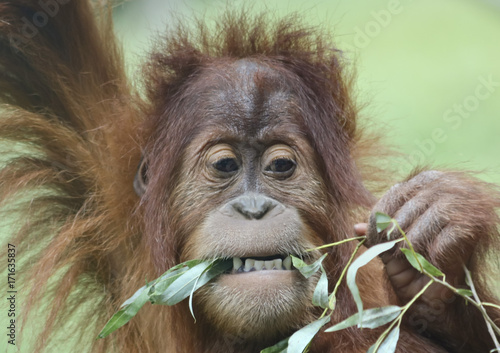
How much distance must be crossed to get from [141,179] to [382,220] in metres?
1.25

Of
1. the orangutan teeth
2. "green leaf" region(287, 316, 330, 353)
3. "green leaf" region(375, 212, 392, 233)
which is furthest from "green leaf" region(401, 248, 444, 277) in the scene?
the orangutan teeth

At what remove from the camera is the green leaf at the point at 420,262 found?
2779 mm

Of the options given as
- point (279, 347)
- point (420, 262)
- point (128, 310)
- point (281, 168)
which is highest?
point (281, 168)

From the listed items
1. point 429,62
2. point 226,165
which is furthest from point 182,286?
point 429,62

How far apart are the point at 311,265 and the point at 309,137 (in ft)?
2.34

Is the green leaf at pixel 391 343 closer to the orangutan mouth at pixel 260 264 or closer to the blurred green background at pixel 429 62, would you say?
the orangutan mouth at pixel 260 264

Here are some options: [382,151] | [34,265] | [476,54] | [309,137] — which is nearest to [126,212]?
[34,265]

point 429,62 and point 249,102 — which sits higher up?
point 429,62

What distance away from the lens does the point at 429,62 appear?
8.34m

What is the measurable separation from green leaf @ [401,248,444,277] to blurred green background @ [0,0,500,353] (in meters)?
3.58

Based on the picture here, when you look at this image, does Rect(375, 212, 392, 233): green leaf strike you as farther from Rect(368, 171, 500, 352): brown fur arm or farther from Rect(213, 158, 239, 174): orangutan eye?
Rect(213, 158, 239, 174): orangutan eye

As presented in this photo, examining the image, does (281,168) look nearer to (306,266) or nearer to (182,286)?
(306,266)

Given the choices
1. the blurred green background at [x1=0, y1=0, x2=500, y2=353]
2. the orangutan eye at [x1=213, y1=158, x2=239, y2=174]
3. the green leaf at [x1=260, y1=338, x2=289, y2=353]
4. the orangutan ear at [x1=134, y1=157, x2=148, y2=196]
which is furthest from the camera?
the blurred green background at [x1=0, y1=0, x2=500, y2=353]

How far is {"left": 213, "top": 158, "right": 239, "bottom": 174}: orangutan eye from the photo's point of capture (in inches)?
129
